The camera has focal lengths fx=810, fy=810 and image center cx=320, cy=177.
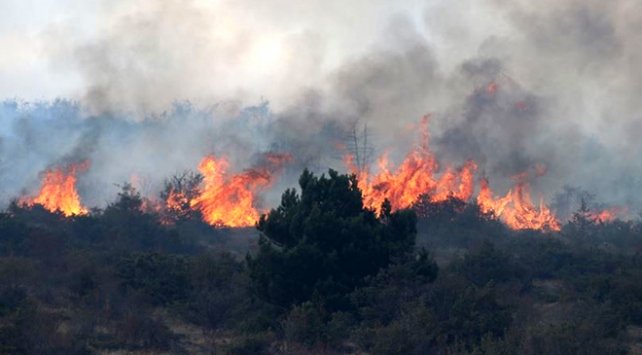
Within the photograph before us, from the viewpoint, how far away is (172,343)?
64.9ft

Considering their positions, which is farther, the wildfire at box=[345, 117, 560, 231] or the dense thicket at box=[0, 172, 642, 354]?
the wildfire at box=[345, 117, 560, 231]

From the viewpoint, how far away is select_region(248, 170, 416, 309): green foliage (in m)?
22.7

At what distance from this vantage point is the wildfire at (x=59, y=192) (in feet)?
169

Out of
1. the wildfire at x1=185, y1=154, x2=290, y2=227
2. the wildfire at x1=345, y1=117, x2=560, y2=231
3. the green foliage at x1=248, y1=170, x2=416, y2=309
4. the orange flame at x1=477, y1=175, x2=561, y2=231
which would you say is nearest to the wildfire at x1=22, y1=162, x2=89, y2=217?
the wildfire at x1=185, y1=154, x2=290, y2=227

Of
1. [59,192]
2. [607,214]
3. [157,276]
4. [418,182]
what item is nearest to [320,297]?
[157,276]

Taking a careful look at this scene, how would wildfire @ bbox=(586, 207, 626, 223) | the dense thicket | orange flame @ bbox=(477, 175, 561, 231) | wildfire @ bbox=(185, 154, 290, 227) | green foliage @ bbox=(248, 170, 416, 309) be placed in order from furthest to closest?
1. wildfire @ bbox=(586, 207, 626, 223)
2. orange flame @ bbox=(477, 175, 561, 231)
3. wildfire @ bbox=(185, 154, 290, 227)
4. green foliage @ bbox=(248, 170, 416, 309)
5. the dense thicket

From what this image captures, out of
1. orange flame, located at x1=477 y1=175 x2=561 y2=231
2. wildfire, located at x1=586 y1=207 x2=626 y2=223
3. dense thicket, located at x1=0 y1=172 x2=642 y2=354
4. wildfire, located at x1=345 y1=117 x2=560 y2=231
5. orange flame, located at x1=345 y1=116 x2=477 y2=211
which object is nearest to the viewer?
dense thicket, located at x1=0 y1=172 x2=642 y2=354

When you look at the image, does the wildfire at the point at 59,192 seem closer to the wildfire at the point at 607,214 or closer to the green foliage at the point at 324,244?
the green foliage at the point at 324,244

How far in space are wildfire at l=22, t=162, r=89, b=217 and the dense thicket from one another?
1773cm

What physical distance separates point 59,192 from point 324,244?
33503mm

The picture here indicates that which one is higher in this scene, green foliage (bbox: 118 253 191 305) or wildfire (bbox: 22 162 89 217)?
wildfire (bbox: 22 162 89 217)

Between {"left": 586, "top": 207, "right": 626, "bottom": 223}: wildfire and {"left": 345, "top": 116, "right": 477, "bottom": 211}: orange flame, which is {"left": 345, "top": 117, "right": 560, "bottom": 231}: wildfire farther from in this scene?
{"left": 586, "top": 207, "right": 626, "bottom": 223}: wildfire

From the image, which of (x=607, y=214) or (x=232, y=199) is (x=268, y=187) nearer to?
(x=232, y=199)

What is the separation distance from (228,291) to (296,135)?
54.2m
